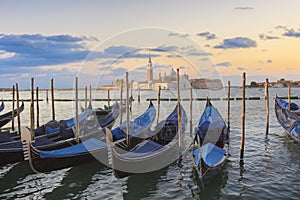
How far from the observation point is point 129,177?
8.06 meters

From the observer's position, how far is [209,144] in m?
8.46

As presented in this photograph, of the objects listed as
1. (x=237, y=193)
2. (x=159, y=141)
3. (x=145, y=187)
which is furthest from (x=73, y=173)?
(x=237, y=193)

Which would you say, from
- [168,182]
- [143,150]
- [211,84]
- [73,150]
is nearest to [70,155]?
[73,150]

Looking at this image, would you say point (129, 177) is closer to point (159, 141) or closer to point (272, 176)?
point (159, 141)

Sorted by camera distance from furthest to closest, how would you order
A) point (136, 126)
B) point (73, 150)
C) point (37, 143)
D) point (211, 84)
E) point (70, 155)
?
point (136, 126), point (211, 84), point (37, 143), point (73, 150), point (70, 155)

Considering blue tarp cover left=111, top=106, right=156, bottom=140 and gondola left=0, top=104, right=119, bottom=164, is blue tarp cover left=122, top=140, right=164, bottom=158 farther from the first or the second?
gondola left=0, top=104, right=119, bottom=164

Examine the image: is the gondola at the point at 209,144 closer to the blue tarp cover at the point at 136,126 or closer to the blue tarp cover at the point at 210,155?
the blue tarp cover at the point at 210,155

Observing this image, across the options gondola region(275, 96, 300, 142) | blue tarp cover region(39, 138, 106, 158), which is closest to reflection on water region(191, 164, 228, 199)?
blue tarp cover region(39, 138, 106, 158)

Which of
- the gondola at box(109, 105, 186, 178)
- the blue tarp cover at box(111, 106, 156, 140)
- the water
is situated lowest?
the water

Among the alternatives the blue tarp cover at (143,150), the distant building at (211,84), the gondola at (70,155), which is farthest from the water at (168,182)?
the distant building at (211,84)

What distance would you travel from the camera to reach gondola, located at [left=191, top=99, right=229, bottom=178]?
704cm

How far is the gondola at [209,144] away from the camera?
23.1ft

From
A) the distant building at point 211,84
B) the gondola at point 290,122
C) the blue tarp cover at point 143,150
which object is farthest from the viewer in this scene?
the gondola at point 290,122

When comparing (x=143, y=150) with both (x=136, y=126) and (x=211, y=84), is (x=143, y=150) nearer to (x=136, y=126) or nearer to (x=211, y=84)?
(x=136, y=126)
